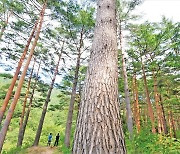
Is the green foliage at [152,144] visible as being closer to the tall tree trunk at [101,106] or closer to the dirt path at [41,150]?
the tall tree trunk at [101,106]

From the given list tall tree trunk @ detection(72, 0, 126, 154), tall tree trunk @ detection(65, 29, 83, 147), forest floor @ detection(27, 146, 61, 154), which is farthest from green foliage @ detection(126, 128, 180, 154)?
forest floor @ detection(27, 146, 61, 154)

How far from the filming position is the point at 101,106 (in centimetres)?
217

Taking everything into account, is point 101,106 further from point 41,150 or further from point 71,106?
point 41,150

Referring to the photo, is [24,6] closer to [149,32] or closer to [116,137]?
[149,32]

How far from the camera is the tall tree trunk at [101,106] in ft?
6.29

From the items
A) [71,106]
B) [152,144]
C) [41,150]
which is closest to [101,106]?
[152,144]

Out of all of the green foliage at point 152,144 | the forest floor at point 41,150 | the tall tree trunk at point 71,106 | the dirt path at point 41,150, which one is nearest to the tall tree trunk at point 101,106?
the green foliage at point 152,144

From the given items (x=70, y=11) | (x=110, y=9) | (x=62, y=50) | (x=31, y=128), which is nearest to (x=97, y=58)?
(x=110, y=9)

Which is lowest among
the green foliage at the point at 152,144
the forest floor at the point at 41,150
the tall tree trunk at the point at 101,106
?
the forest floor at the point at 41,150

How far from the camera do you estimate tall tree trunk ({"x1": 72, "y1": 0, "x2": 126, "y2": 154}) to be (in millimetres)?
1918

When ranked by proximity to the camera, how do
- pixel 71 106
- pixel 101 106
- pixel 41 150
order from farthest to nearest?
pixel 41 150
pixel 71 106
pixel 101 106

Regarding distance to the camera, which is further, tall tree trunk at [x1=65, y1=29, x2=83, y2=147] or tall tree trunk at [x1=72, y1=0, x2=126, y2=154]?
tall tree trunk at [x1=65, y1=29, x2=83, y2=147]

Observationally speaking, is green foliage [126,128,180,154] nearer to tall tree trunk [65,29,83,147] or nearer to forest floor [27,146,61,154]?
tall tree trunk [65,29,83,147]

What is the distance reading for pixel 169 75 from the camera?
15.7 m
